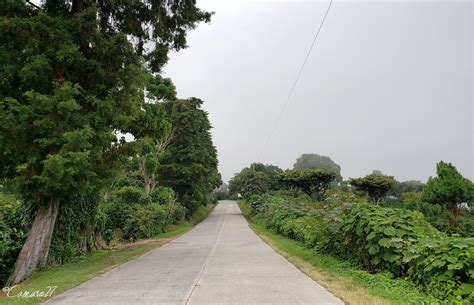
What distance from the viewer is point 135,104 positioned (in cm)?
1107

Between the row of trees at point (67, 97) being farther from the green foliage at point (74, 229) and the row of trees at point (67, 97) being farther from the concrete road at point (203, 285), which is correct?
the concrete road at point (203, 285)

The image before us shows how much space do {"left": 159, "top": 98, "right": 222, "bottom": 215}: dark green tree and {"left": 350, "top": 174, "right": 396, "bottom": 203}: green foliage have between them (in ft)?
50.6

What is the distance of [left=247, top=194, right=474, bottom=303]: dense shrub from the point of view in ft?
18.6

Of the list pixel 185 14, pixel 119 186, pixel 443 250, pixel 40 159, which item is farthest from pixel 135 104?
pixel 119 186

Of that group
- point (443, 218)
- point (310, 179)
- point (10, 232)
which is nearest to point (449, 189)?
point (443, 218)

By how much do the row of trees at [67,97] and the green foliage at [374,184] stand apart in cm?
2876

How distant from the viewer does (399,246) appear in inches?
287

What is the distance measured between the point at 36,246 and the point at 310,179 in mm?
32574

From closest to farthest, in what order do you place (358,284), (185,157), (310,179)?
(358,284)
(185,157)
(310,179)

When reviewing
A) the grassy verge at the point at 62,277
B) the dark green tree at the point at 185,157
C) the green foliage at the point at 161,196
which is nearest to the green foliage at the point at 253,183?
the dark green tree at the point at 185,157

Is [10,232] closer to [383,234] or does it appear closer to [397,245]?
[383,234]

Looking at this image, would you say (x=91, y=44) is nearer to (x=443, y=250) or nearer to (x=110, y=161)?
(x=110, y=161)

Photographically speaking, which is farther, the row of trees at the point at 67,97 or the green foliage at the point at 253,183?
the green foliage at the point at 253,183

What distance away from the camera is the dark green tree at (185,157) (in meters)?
35.3
